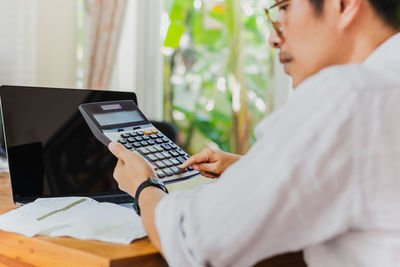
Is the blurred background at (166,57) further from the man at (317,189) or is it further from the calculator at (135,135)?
the man at (317,189)

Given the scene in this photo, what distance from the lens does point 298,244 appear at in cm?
67

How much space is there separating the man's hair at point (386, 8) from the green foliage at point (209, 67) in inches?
120

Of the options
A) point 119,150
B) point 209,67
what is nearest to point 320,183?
point 119,150

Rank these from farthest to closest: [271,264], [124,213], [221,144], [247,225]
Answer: [221,144] → [124,213] → [271,264] → [247,225]

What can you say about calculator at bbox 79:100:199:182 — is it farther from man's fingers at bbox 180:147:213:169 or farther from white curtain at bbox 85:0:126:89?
white curtain at bbox 85:0:126:89

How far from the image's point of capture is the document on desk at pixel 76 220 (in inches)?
35.0

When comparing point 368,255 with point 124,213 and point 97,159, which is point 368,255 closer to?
point 124,213

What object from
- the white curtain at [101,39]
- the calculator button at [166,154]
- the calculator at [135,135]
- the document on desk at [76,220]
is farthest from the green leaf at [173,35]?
the document on desk at [76,220]

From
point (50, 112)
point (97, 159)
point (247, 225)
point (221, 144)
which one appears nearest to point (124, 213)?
point (97, 159)

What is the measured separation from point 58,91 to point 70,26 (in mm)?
2019

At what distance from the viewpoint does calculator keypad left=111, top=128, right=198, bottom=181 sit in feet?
3.67

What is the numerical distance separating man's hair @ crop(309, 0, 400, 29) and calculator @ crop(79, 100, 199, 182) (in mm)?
521

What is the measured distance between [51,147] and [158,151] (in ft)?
0.83

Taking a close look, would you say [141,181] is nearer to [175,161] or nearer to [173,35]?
[175,161]
